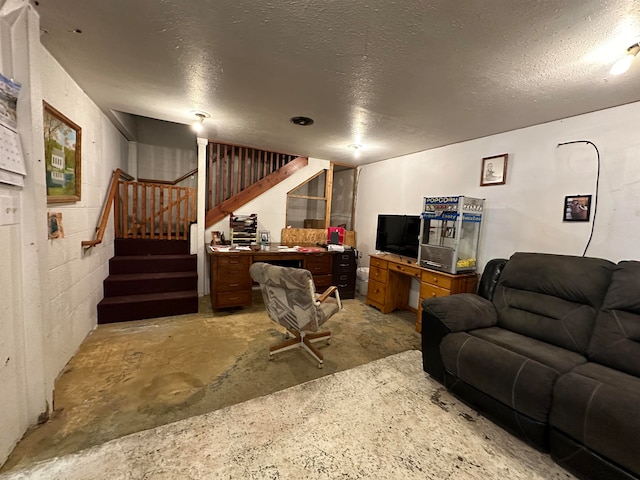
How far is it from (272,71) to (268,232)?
9.44 feet

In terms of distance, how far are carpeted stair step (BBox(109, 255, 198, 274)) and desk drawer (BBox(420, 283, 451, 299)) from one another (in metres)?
3.15

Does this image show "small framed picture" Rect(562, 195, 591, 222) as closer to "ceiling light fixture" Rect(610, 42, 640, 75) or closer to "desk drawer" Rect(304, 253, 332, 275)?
"ceiling light fixture" Rect(610, 42, 640, 75)

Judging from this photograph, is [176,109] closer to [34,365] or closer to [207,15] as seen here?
[207,15]

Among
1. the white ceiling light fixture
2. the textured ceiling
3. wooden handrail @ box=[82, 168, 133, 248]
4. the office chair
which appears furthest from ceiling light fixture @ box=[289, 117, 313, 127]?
wooden handrail @ box=[82, 168, 133, 248]

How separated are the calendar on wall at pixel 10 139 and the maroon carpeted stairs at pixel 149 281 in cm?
204

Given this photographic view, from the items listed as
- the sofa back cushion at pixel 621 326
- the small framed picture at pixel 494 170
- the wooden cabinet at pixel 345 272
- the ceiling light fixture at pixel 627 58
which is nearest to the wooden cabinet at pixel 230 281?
the wooden cabinet at pixel 345 272

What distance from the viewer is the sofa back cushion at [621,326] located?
1717 mm

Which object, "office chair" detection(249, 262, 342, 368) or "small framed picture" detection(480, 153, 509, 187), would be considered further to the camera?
"small framed picture" detection(480, 153, 509, 187)

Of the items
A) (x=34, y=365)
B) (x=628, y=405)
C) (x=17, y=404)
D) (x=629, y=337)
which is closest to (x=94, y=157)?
(x=34, y=365)

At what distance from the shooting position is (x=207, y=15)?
1404mm

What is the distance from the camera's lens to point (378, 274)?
156 inches

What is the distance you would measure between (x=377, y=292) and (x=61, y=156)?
3732 mm

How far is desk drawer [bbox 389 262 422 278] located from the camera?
3.39 meters

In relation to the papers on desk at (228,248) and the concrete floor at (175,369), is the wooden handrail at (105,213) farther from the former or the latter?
the papers on desk at (228,248)
